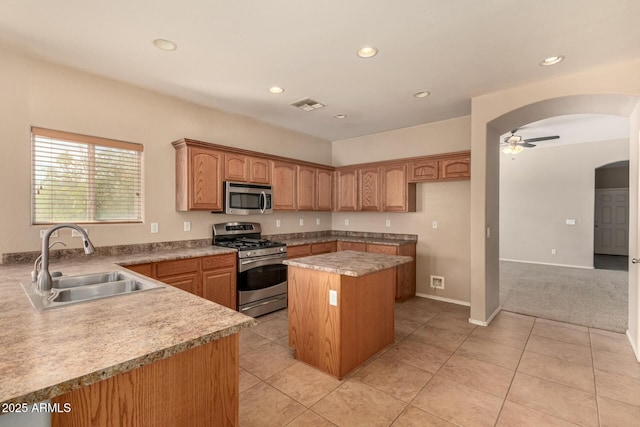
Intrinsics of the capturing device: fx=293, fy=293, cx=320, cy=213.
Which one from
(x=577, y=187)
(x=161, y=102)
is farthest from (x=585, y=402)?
(x=577, y=187)

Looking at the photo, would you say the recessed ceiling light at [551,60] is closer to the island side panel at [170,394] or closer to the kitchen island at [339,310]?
the kitchen island at [339,310]

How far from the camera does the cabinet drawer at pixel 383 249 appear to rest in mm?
4434

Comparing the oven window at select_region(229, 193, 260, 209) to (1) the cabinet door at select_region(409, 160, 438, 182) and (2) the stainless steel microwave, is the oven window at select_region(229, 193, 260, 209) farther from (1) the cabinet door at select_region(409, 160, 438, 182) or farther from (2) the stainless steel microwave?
(1) the cabinet door at select_region(409, 160, 438, 182)

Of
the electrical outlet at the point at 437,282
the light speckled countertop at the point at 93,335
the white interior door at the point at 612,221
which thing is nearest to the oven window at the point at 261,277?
the light speckled countertop at the point at 93,335

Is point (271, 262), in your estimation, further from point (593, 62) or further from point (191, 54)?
point (593, 62)

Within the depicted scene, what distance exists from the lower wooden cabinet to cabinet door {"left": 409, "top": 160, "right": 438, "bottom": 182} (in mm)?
2945

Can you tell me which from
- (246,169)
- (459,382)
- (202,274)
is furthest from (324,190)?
(459,382)

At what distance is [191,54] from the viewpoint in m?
2.65

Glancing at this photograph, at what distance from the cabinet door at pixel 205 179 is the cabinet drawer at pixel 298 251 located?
120cm

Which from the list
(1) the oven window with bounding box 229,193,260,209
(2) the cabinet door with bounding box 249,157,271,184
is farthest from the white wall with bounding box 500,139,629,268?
(1) the oven window with bounding box 229,193,260,209

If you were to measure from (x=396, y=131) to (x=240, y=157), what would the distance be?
2720mm

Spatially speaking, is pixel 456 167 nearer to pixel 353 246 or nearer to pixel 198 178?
pixel 353 246

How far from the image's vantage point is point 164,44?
249cm

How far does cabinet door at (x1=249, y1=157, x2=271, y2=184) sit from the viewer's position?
4190 millimetres
